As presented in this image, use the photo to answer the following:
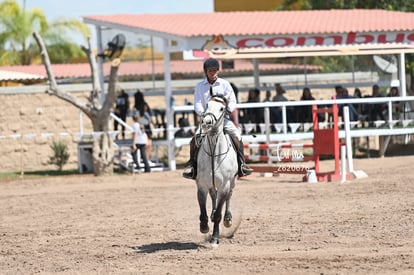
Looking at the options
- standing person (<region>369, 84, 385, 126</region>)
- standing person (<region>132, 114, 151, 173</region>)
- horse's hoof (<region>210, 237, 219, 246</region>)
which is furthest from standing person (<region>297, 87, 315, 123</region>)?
horse's hoof (<region>210, 237, 219, 246</region>)

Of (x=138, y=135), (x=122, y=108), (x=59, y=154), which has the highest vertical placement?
(x=122, y=108)

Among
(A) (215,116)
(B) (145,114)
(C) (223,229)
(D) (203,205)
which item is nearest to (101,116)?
(B) (145,114)

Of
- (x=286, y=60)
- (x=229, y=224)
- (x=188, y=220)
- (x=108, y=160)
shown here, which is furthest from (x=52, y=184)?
(x=286, y=60)

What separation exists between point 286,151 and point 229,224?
1035cm

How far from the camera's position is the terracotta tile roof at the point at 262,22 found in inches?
1150

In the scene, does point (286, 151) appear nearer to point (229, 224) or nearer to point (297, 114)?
point (297, 114)

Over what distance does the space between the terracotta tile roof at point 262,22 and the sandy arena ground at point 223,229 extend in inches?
→ 275

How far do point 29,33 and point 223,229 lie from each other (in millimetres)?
36631

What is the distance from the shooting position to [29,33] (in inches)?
1928

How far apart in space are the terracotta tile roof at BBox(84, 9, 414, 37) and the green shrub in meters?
3.96

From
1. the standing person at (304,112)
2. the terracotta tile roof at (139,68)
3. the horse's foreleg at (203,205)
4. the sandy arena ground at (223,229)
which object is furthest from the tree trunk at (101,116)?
the horse's foreleg at (203,205)

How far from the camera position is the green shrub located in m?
30.0

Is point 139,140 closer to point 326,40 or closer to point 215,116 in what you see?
point 326,40

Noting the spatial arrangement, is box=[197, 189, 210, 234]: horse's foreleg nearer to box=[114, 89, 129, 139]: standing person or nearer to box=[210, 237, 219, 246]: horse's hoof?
box=[210, 237, 219, 246]: horse's hoof
